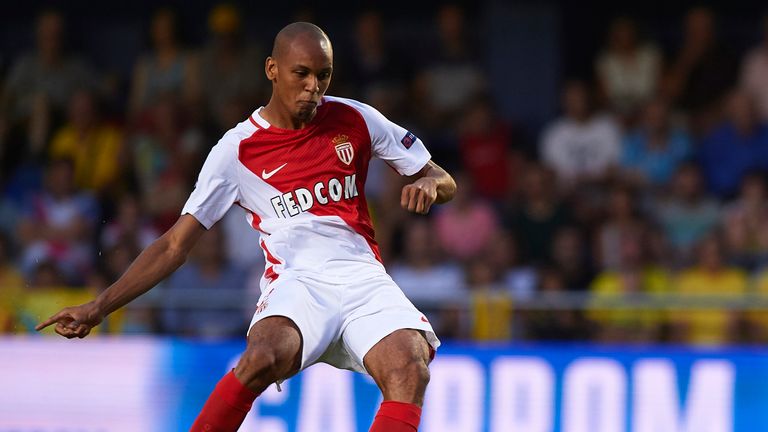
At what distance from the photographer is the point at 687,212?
430 inches

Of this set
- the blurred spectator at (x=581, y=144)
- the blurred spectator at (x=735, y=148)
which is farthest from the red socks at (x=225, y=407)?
the blurred spectator at (x=735, y=148)

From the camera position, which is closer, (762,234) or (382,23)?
(762,234)

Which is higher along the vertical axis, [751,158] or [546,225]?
[751,158]

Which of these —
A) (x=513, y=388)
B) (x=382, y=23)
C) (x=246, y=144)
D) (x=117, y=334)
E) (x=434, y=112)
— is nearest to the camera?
(x=246, y=144)

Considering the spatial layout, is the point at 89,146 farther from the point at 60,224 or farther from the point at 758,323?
the point at 758,323

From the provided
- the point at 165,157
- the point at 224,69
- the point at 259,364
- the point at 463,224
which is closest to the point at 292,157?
the point at 259,364

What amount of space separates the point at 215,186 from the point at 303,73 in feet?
2.14

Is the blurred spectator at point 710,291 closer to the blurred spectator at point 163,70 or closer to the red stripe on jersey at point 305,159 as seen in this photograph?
the red stripe on jersey at point 305,159

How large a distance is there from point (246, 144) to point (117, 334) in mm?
4736

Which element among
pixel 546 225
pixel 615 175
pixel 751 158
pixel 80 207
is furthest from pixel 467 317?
pixel 80 207

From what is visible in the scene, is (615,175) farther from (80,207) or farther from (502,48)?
(80,207)

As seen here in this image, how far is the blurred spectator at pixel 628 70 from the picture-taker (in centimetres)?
1210

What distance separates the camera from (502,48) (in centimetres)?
1316

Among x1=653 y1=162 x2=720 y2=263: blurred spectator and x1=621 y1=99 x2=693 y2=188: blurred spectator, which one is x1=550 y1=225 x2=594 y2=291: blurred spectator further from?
x1=621 y1=99 x2=693 y2=188: blurred spectator
